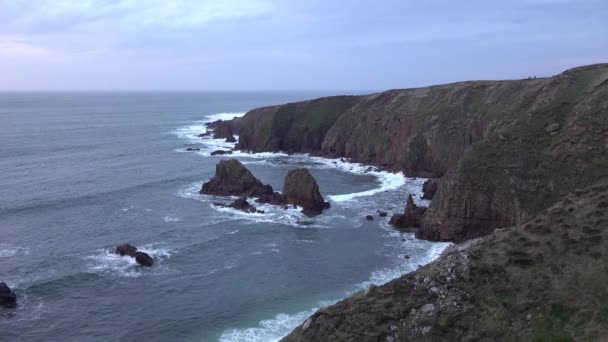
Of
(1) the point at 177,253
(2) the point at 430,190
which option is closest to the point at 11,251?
(1) the point at 177,253

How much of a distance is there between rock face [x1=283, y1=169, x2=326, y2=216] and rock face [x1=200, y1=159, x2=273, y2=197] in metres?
5.70

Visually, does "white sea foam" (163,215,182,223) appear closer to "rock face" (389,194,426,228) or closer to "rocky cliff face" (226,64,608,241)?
"rock face" (389,194,426,228)

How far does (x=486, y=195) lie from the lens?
4950cm

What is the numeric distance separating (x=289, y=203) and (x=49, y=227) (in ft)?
91.1

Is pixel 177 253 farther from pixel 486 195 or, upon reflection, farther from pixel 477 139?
pixel 477 139

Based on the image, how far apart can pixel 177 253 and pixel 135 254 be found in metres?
3.88

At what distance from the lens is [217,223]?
56781 millimetres

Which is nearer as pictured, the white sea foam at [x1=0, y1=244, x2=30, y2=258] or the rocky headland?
the rocky headland

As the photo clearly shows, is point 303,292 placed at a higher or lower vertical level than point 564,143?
lower

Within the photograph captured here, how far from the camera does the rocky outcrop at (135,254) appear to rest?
44103 mm

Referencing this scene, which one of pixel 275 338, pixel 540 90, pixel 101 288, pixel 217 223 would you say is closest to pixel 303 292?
pixel 275 338

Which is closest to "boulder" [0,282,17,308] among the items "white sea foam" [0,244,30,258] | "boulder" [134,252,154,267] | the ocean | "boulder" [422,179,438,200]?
the ocean

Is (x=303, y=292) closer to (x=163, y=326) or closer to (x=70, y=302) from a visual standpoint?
(x=163, y=326)

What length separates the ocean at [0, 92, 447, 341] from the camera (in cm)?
3472
